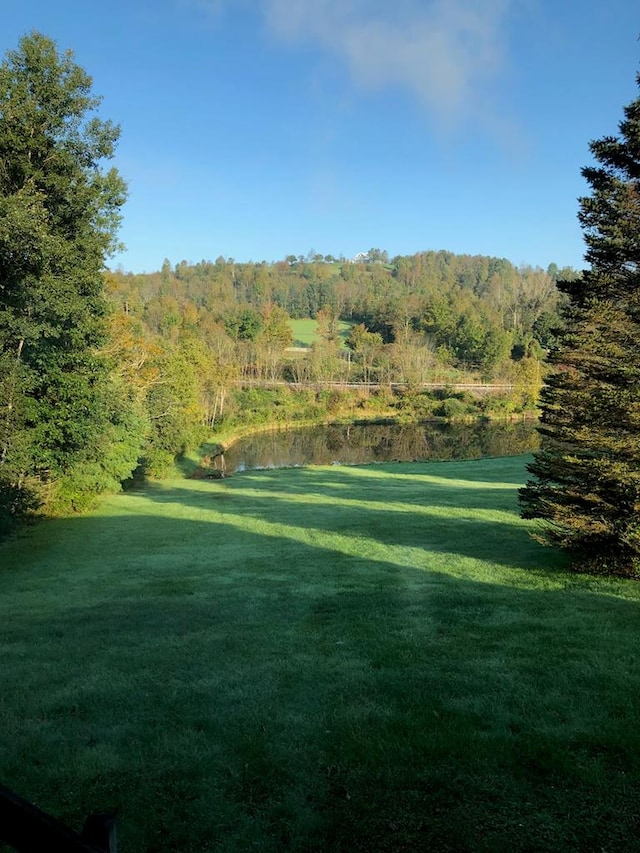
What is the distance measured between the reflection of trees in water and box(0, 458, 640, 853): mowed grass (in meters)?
33.9

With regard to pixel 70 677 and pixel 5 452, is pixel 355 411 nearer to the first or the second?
pixel 5 452

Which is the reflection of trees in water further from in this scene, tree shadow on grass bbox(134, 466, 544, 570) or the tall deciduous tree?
the tall deciduous tree

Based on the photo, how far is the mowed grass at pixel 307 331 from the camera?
112812 mm

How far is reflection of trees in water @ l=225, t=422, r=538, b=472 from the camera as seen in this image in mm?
48219

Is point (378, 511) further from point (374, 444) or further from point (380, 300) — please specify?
point (380, 300)

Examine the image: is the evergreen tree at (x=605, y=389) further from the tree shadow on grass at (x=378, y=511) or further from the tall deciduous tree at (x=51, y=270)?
the tall deciduous tree at (x=51, y=270)

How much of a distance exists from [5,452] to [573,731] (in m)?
17.7

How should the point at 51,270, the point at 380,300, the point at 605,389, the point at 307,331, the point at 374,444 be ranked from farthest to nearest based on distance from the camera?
the point at 380,300
the point at 307,331
the point at 374,444
the point at 51,270
the point at 605,389

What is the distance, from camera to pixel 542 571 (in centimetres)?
1126

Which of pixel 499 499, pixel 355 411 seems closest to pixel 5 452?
pixel 499 499

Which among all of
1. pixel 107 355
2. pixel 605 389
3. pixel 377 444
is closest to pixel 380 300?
pixel 377 444

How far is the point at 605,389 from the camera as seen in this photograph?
1030cm

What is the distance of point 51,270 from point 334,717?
15.4m

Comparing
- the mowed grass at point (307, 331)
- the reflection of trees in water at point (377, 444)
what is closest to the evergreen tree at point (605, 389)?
the reflection of trees in water at point (377, 444)
